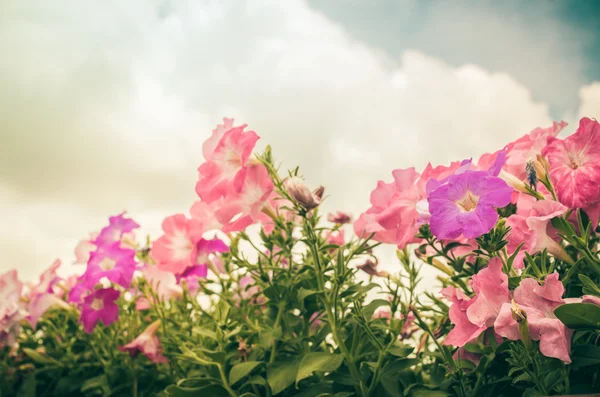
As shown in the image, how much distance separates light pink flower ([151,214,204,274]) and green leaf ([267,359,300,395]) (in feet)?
1.42

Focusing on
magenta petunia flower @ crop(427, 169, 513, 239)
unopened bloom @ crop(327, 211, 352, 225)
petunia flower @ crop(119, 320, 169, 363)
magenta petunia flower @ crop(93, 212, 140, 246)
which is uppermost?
magenta petunia flower @ crop(93, 212, 140, 246)

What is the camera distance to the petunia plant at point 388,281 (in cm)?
95

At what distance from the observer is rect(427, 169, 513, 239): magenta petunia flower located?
3.03ft

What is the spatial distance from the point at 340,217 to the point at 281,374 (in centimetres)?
54

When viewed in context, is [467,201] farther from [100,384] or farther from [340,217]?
[100,384]

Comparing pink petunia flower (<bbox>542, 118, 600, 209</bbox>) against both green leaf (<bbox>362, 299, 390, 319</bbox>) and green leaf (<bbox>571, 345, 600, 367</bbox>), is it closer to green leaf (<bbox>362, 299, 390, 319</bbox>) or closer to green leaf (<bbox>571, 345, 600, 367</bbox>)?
green leaf (<bbox>571, 345, 600, 367</bbox>)

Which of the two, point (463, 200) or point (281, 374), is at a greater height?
point (463, 200)

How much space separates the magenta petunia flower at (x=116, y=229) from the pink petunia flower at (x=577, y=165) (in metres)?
1.32

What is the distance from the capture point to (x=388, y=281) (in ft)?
4.56

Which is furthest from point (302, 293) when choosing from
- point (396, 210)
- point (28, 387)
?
point (28, 387)

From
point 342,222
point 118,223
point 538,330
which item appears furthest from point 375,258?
point 118,223

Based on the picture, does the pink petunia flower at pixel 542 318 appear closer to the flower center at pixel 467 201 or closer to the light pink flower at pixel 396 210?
the flower center at pixel 467 201

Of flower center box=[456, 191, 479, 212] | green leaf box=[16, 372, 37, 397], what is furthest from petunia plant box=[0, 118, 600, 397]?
green leaf box=[16, 372, 37, 397]

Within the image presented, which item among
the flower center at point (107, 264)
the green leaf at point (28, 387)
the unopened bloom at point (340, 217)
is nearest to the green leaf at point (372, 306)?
the unopened bloom at point (340, 217)
